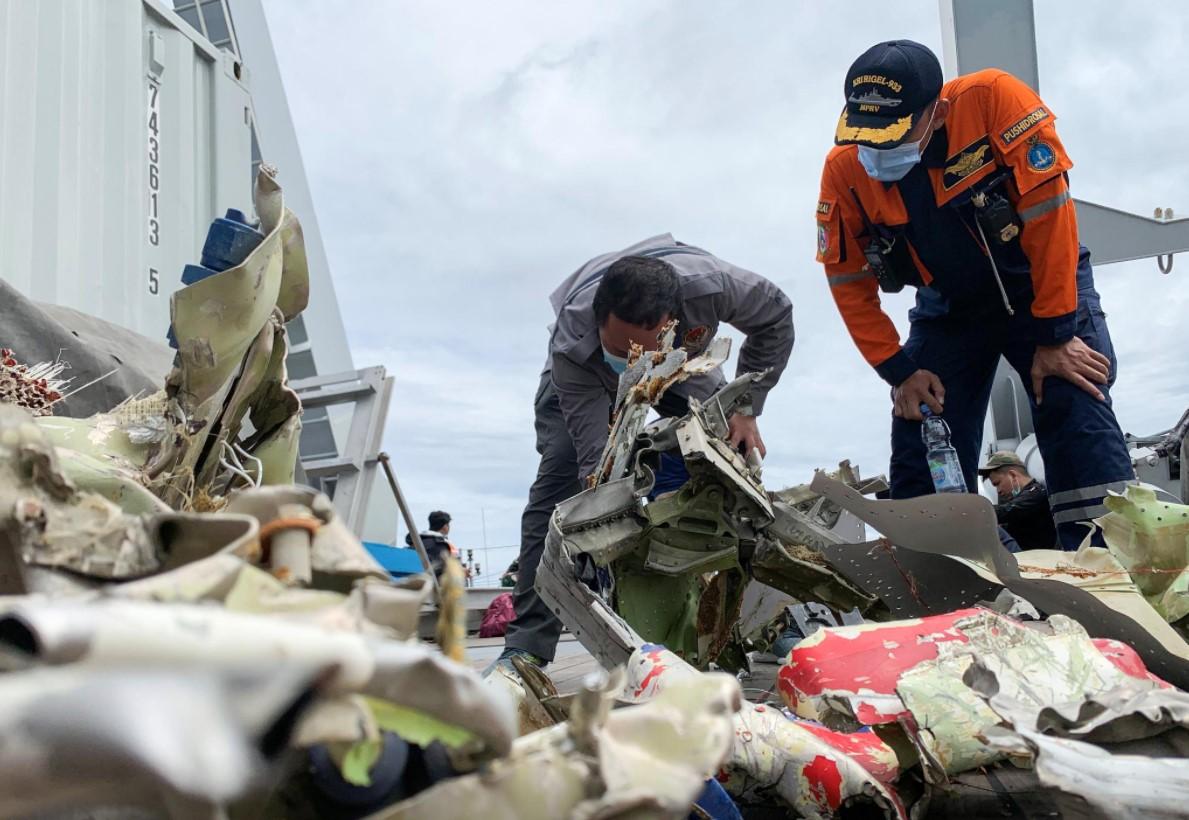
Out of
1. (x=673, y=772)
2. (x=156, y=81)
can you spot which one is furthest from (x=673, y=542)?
(x=156, y=81)

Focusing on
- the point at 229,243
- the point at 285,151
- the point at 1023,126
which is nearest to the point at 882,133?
the point at 1023,126

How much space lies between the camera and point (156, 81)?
416cm

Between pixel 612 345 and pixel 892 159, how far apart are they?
1082 millimetres

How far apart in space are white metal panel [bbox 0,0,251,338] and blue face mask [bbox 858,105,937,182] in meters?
2.98

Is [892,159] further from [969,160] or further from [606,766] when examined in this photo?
[606,766]

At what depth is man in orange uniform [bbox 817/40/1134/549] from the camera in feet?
9.42

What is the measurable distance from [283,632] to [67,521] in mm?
376

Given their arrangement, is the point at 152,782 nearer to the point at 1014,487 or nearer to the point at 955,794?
the point at 955,794

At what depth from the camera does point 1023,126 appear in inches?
114

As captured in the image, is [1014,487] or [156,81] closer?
[156,81]

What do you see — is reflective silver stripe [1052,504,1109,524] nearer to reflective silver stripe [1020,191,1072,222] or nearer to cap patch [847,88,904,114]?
reflective silver stripe [1020,191,1072,222]

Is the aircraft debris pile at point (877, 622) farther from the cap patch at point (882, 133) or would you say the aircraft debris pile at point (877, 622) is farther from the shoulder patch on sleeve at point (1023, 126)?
the shoulder patch on sleeve at point (1023, 126)

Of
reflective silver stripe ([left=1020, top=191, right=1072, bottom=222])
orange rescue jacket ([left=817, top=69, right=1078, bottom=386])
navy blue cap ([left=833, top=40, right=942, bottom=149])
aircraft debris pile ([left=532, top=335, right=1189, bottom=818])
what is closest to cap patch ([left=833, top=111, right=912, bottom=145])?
navy blue cap ([left=833, top=40, right=942, bottom=149])

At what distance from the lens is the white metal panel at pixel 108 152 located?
11.3ft
